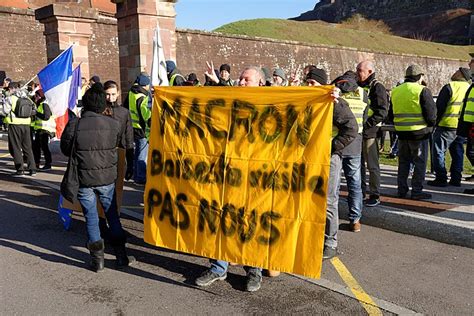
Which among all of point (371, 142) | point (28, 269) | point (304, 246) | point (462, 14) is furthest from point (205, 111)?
point (462, 14)

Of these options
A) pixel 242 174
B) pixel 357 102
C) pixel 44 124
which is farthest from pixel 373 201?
pixel 44 124

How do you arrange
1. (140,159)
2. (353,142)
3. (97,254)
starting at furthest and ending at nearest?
(140,159), (353,142), (97,254)

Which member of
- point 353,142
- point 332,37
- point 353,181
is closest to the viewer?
point 353,142

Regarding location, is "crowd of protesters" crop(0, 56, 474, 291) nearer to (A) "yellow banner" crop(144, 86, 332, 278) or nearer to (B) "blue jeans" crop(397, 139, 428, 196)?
(B) "blue jeans" crop(397, 139, 428, 196)

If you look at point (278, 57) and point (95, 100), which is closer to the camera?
point (95, 100)

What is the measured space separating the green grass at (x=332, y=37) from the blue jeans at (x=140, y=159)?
38.5 m

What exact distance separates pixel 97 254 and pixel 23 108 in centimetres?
576

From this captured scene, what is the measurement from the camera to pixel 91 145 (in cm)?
442

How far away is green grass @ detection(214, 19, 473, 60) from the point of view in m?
47.1

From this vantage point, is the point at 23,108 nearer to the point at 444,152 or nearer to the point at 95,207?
the point at 95,207

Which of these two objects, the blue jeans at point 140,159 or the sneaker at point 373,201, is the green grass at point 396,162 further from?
the blue jeans at point 140,159

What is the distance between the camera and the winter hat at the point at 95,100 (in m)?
4.44

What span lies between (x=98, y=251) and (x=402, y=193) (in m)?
4.38

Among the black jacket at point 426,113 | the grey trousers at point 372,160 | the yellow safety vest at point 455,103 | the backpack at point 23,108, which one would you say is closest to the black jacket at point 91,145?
the grey trousers at point 372,160
